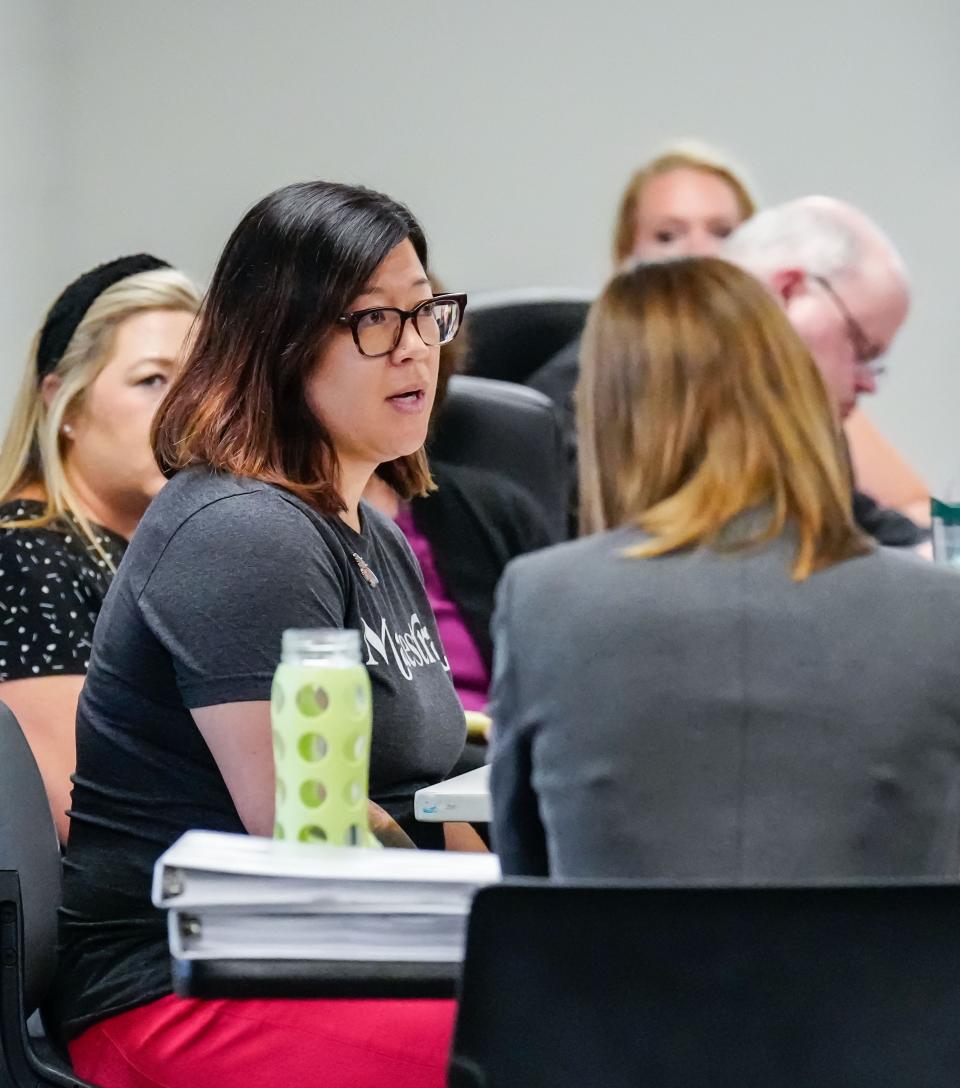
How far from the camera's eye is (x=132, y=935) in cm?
141

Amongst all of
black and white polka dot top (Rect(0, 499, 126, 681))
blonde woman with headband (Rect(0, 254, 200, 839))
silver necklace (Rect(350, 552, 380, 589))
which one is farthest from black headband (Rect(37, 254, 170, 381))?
silver necklace (Rect(350, 552, 380, 589))

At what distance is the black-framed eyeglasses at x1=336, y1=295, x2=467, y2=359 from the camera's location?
1524 mm

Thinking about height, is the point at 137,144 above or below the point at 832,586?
above

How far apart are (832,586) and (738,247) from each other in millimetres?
1219

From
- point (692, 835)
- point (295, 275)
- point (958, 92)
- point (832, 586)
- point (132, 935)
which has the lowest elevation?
point (132, 935)

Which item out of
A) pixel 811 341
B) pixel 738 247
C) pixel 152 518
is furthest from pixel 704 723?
pixel 738 247

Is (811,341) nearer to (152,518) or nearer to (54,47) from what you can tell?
(152,518)

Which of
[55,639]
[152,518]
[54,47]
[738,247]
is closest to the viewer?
[152,518]

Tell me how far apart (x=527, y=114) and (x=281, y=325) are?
2524 millimetres

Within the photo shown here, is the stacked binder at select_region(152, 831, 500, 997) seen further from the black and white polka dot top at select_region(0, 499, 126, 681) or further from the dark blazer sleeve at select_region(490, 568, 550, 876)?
the black and white polka dot top at select_region(0, 499, 126, 681)

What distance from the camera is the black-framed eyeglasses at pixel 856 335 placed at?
1.99 meters

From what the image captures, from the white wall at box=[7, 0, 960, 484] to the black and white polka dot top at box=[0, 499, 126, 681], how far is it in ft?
6.56

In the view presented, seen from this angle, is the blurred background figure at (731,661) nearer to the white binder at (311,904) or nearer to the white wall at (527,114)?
the white binder at (311,904)

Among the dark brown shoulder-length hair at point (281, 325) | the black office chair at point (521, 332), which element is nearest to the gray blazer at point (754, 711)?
the dark brown shoulder-length hair at point (281, 325)
